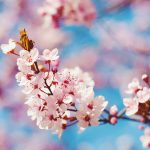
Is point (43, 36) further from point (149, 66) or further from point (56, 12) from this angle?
point (56, 12)

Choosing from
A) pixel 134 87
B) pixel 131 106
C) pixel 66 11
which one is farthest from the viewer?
pixel 66 11

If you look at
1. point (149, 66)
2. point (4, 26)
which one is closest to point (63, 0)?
point (149, 66)

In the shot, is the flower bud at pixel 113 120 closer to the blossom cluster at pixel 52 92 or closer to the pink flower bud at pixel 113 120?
the pink flower bud at pixel 113 120

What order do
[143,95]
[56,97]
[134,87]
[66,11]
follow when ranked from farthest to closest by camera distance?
[66,11] < [134,87] < [143,95] < [56,97]

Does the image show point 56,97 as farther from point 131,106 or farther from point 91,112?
point 131,106

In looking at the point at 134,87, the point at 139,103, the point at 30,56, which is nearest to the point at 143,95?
the point at 139,103

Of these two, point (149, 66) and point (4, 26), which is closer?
point (149, 66)
